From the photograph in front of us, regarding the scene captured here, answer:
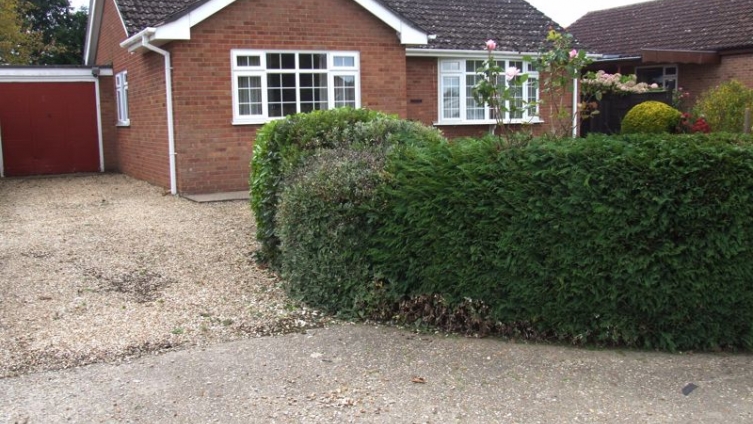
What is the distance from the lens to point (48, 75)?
1806cm

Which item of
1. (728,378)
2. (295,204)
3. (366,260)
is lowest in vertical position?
(728,378)

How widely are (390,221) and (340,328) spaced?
978 mm

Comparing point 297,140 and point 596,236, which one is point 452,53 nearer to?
point 297,140

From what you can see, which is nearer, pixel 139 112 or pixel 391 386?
pixel 391 386

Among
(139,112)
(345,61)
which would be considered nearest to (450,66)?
(345,61)

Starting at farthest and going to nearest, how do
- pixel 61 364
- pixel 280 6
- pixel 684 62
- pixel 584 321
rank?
1. pixel 684 62
2. pixel 280 6
3. pixel 584 321
4. pixel 61 364

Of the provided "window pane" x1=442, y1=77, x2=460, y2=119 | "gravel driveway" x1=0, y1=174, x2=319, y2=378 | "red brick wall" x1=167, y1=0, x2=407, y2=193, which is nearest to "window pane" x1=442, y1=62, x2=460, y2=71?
"window pane" x1=442, y1=77, x2=460, y2=119

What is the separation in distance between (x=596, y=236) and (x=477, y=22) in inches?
554

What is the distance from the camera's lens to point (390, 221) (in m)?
5.79

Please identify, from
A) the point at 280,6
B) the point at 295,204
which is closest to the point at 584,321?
the point at 295,204

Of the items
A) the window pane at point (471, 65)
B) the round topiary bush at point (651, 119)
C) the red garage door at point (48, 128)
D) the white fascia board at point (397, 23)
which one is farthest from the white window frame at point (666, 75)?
the red garage door at point (48, 128)

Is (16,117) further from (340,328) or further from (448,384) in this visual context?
(448,384)

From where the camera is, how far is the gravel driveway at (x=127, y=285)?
5.45 meters

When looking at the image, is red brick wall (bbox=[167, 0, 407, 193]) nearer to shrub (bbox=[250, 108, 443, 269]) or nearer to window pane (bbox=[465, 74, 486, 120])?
window pane (bbox=[465, 74, 486, 120])
